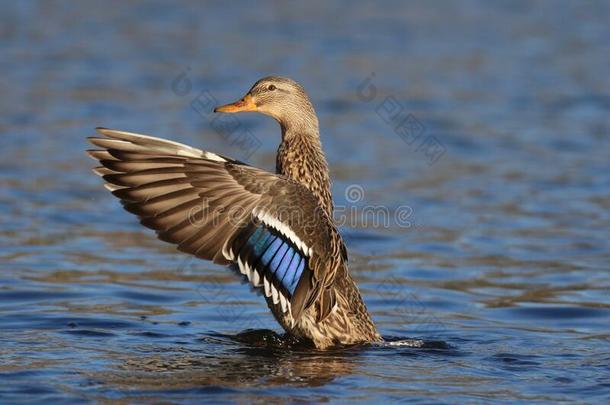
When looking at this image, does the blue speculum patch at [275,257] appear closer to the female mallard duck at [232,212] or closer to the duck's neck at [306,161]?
the female mallard duck at [232,212]

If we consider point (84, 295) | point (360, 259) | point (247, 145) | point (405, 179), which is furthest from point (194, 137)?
point (84, 295)

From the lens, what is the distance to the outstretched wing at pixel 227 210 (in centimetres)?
665

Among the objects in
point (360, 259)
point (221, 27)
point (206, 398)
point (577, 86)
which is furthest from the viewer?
point (221, 27)

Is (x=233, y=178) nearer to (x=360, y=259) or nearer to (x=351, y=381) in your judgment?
(x=351, y=381)

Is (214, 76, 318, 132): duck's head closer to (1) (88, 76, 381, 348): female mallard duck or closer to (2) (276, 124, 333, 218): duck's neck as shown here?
(2) (276, 124, 333, 218): duck's neck

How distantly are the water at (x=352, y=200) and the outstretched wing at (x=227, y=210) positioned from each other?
59cm

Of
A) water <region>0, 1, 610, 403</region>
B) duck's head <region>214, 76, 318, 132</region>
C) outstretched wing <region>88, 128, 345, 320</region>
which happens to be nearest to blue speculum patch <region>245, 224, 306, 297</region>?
outstretched wing <region>88, 128, 345, 320</region>

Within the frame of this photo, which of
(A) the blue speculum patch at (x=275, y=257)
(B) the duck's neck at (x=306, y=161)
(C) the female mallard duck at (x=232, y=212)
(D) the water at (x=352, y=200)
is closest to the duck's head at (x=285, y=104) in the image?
(B) the duck's neck at (x=306, y=161)

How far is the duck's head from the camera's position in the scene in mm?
7684

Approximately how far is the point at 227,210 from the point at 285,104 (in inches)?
49.4

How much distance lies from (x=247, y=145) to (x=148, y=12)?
6622 millimetres

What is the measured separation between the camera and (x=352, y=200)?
1161 cm

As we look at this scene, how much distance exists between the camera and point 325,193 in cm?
739

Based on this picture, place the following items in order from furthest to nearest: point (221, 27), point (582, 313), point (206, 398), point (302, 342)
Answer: point (221, 27) → point (582, 313) → point (302, 342) → point (206, 398)
